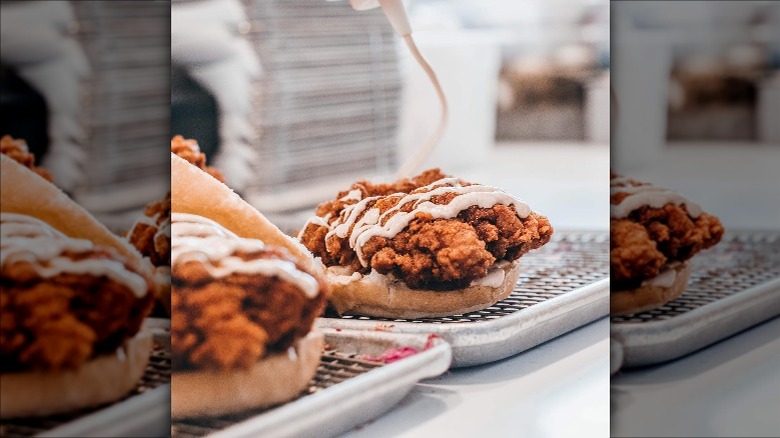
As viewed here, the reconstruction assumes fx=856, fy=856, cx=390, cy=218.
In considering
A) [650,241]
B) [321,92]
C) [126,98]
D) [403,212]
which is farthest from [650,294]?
[126,98]

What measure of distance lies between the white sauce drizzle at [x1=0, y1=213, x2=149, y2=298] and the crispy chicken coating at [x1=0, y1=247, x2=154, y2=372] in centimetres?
1

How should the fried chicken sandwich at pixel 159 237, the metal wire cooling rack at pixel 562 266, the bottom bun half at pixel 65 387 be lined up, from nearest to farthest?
the bottom bun half at pixel 65 387 → the fried chicken sandwich at pixel 159 237 → the metal wire cooling rack at pixel 562 266

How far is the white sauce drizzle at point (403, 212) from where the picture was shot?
69.9 inches

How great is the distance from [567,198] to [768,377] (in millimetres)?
604

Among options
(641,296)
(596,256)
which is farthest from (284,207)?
(641,296)

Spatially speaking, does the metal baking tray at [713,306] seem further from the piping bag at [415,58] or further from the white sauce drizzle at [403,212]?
the piping bag at [415,58]

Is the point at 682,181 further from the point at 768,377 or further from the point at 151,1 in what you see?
the point at 151,1

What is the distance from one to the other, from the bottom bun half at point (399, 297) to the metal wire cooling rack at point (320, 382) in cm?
11

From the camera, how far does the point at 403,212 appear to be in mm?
1784

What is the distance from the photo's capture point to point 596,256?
6.10 feet

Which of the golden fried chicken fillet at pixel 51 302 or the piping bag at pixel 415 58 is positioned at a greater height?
the piping bag at pixel 415 58

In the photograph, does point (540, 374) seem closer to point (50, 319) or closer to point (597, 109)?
point (597, 109)

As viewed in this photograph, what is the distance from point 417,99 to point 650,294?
663mm

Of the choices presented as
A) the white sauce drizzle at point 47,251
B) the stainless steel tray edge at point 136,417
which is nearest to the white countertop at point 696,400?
the stainless steel tray edge at point 136,417
